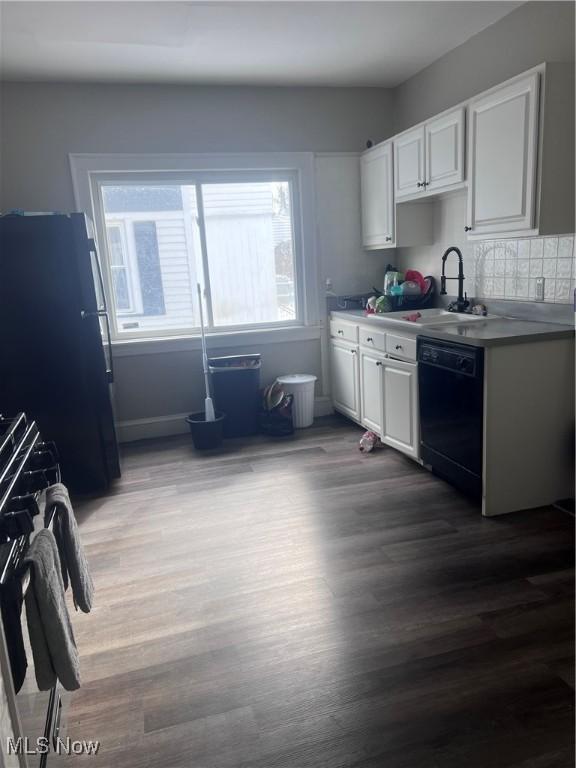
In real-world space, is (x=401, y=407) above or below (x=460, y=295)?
below

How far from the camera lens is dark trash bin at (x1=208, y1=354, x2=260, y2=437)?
13.4 ft

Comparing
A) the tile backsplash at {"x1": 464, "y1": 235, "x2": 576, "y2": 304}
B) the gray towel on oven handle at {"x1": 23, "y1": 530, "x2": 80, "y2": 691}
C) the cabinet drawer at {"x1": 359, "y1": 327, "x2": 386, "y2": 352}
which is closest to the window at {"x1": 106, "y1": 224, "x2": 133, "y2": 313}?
the cabinet drawer at {"x1": 359, "y1": 327, "x2": 386, "y2": 352}

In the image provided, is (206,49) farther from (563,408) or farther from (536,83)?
(563,408)

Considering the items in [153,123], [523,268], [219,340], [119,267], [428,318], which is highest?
[153,123]

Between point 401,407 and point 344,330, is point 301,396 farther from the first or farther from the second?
point 401,407

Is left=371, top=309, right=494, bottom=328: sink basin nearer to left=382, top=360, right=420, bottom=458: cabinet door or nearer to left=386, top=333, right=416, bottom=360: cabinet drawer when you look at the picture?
left=386, top=333, right=416, bottom=360: cabinet drawer

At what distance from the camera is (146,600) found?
2176 mm

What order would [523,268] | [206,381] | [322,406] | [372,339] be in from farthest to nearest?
1. [322,406]
2. [206,381]
3. [372,339]
4. [523,268]

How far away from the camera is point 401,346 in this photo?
10.8ft

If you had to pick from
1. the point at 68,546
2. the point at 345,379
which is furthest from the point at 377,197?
the point at 68,546

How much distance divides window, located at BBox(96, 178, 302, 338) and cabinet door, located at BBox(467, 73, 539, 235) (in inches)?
70.5

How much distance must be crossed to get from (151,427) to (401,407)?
81.1 inches

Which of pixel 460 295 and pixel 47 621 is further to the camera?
pixel 460 295

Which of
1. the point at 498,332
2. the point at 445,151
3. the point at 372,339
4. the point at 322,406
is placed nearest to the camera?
the point at 498,332
